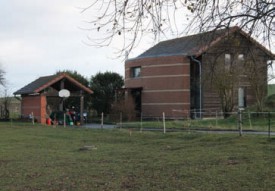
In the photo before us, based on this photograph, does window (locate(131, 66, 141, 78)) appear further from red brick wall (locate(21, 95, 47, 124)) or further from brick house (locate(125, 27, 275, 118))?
red brick wall (locate(21, 95, 47, 124))

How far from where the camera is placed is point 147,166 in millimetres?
13625

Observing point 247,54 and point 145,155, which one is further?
point 145,155

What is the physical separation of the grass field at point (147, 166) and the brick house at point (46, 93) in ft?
91.0

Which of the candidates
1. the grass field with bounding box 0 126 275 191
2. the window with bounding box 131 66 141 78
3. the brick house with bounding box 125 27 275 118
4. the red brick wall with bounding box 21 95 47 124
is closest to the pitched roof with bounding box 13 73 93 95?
the red brick wall with bounding box 21 95 47 124

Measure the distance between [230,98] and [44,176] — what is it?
3636 centimetres

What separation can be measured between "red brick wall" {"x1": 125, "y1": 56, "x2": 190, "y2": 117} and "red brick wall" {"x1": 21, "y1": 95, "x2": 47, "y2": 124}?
12993 millimetres

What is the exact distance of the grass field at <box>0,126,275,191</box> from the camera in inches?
417

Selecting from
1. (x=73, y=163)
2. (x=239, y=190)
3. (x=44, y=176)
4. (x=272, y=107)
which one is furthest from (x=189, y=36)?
(x=272, y=107)

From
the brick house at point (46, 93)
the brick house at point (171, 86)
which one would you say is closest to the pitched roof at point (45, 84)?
the brick house at point (46, 93)

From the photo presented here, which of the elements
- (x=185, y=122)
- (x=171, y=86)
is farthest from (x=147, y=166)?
(x=171, y=86)

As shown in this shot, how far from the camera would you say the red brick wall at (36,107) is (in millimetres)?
47750

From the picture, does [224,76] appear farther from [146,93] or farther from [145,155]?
[145,155]

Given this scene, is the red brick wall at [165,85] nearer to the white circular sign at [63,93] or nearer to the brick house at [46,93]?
the brick house at [46,93]

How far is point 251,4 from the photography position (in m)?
8.70
